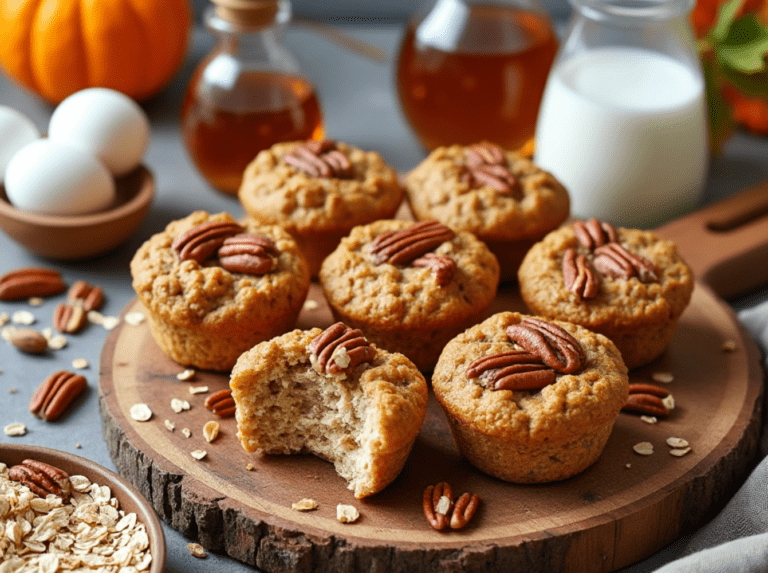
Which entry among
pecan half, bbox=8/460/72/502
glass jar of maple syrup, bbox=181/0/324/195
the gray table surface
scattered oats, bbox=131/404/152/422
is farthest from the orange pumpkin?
pecan half, bbox=8/460/72/502

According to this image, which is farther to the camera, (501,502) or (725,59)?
(725,59)

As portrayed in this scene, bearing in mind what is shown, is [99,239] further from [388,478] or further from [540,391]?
[540,391]

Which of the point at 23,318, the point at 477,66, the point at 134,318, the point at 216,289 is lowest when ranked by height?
the point at 23,318

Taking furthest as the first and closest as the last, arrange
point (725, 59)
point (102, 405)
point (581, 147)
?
point (725, 59)
point (581, 147)
point (102, 405)

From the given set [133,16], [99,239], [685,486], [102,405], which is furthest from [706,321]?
[133,16]

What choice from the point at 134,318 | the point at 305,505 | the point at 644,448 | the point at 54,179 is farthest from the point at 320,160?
the point at 644,448

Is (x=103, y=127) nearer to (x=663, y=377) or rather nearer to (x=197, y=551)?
(x=197, y=551)

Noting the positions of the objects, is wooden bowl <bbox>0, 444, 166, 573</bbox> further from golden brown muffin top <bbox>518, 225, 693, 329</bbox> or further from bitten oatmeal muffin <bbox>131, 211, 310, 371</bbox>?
golden brown muffin top <bbox>518, 225, 693, 329</bbox>
